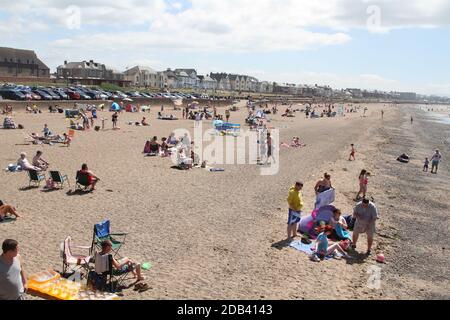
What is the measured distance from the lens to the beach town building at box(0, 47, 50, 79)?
282 ft

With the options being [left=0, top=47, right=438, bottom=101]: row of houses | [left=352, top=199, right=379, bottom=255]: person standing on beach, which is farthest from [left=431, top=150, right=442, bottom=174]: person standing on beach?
[left=0, top=47, right=438, bottom=101]: row of houses

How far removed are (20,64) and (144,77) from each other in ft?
135

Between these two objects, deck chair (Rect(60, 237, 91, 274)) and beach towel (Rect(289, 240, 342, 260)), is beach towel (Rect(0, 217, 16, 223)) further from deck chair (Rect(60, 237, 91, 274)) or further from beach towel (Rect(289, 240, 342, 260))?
beach towel (Rect(289, 240, 342, 260))

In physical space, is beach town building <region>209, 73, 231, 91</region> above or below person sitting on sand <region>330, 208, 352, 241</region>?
above

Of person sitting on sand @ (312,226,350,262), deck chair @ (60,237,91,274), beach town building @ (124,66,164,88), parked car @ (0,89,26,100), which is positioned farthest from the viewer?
beach town building @ (124,66,164,88)

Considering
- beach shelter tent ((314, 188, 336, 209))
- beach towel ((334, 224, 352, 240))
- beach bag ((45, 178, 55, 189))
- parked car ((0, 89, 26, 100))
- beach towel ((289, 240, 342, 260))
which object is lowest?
beach towel ((289, 240, 342, 260))

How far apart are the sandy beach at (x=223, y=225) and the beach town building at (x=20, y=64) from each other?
246ft

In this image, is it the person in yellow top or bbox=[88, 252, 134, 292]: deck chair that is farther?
the person in yellow top

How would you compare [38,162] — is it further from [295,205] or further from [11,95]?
[11,95]

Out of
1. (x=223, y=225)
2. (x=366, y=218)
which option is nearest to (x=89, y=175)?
(x=223, y=225)

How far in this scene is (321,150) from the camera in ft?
87.7

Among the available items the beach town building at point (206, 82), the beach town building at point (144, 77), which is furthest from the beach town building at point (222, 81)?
the beach town building at point (144, 77)

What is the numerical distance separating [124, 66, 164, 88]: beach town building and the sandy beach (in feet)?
338

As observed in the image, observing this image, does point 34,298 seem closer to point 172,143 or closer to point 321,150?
point 172,143
